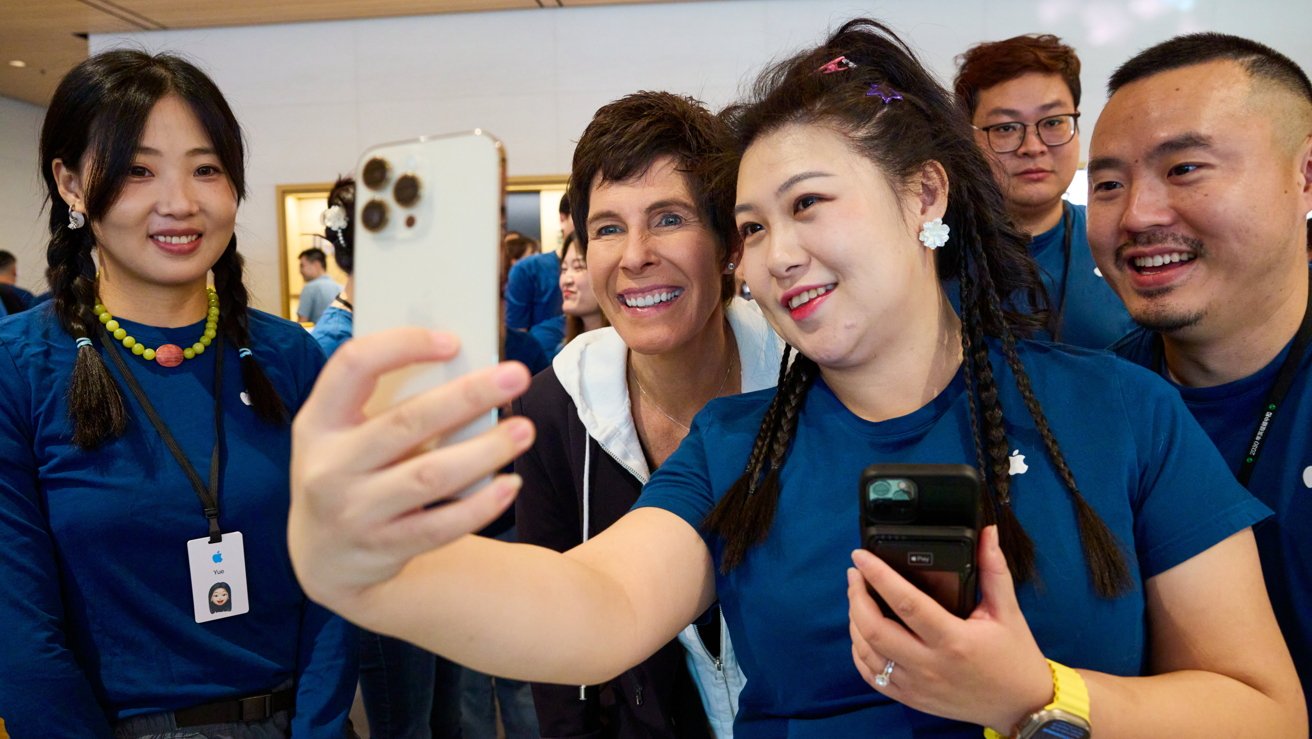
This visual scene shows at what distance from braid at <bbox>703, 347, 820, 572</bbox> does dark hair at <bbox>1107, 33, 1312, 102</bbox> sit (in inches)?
33.4

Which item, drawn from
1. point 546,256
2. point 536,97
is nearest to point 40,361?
point 546,256

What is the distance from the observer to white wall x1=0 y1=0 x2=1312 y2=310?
249 inches

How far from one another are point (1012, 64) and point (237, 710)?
231 centimetres

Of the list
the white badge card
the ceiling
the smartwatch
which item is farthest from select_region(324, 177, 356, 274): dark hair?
the ceiling

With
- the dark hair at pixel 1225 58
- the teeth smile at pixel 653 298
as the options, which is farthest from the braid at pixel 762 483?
the dark hair at pixel 1225 58

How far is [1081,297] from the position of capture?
2285 millimetres

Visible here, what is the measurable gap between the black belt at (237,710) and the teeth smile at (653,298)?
0.96 meters

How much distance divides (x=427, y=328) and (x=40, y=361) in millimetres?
1282

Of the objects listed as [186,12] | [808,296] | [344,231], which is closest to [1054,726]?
[808,296]

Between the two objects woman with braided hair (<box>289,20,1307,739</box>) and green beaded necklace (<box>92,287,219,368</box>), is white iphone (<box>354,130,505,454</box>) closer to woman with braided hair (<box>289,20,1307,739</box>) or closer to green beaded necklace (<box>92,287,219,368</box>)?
woman with braided hair (<box>289,20,1307,739</box>)

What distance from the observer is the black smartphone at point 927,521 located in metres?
0.93

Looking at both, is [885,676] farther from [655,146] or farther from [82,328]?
[82,328]

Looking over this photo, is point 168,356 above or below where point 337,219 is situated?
below

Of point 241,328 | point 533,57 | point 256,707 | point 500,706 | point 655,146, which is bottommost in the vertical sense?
point 500,706
